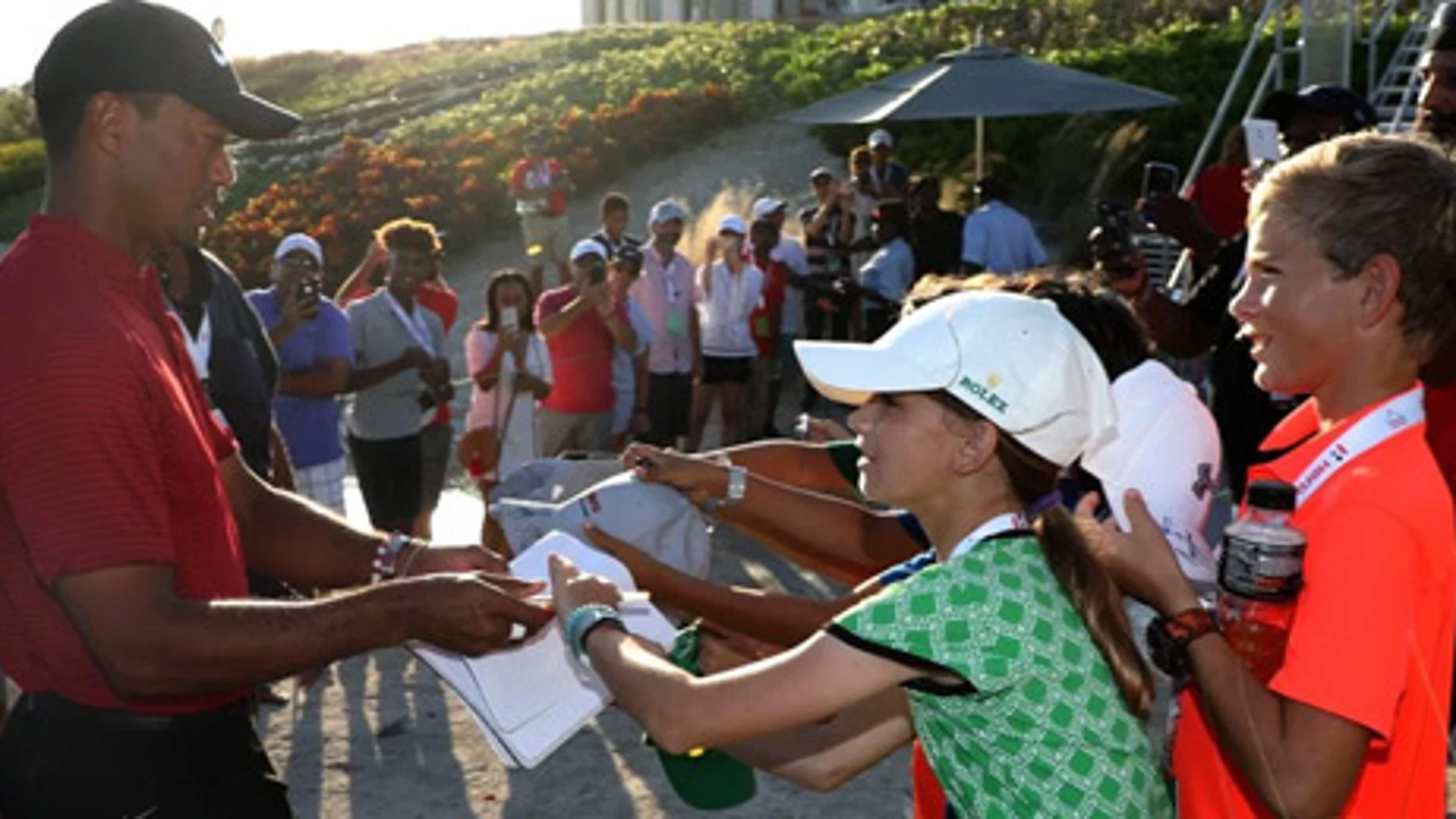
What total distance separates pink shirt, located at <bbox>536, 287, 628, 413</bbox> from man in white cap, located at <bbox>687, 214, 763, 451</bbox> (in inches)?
108

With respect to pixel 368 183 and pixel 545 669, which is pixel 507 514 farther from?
pixel 368 183

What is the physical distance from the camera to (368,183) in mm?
26719

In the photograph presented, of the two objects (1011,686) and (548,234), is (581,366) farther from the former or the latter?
(548,234)

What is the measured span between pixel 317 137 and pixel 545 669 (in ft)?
109

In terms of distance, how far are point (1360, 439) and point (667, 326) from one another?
9744mm

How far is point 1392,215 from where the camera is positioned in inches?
101

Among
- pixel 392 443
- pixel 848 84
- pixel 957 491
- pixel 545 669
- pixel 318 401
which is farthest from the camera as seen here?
pixel 848 84

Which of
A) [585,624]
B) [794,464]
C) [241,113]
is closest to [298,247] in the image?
[794,464]

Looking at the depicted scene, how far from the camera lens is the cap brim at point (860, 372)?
2.59 metres

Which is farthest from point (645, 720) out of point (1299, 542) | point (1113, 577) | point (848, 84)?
point (848, 84)

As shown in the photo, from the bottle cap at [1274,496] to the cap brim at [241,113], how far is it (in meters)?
1.80

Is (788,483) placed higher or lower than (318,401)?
higher

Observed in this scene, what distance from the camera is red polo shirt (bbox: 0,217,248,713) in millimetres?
2654

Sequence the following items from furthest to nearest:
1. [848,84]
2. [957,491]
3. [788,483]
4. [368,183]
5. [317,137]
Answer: [317,137], [848,84], [368,183], [788,483], [957,491]
